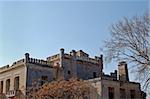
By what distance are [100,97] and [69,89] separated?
3.39 metres

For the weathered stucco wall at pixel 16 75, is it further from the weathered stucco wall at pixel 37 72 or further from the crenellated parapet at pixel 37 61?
the crenellated parapet at pixel 37 61

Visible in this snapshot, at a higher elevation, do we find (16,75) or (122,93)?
(16,75)

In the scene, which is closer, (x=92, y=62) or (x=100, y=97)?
(x=100, y=97)

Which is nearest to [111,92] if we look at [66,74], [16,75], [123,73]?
[123,73]

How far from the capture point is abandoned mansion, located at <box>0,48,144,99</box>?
31.3 meters

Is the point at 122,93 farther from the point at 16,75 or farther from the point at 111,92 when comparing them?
the point at 16,75

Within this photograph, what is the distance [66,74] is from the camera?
35.2 meters

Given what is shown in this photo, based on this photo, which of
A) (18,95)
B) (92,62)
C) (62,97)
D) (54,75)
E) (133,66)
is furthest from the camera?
(92,62)

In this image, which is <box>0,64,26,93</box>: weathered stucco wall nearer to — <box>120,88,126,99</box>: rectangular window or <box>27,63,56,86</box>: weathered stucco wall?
<box>27,63,56,86</box>: weathered stucco wall

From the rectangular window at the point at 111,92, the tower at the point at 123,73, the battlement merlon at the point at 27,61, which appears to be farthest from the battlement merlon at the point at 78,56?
the rectangular window at the point at 111,92

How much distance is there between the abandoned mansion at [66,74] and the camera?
31.3 m

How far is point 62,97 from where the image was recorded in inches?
1141

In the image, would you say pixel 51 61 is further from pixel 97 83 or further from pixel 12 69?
pixel 97 83

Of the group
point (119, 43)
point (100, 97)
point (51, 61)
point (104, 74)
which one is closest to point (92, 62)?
point (104, 74)
